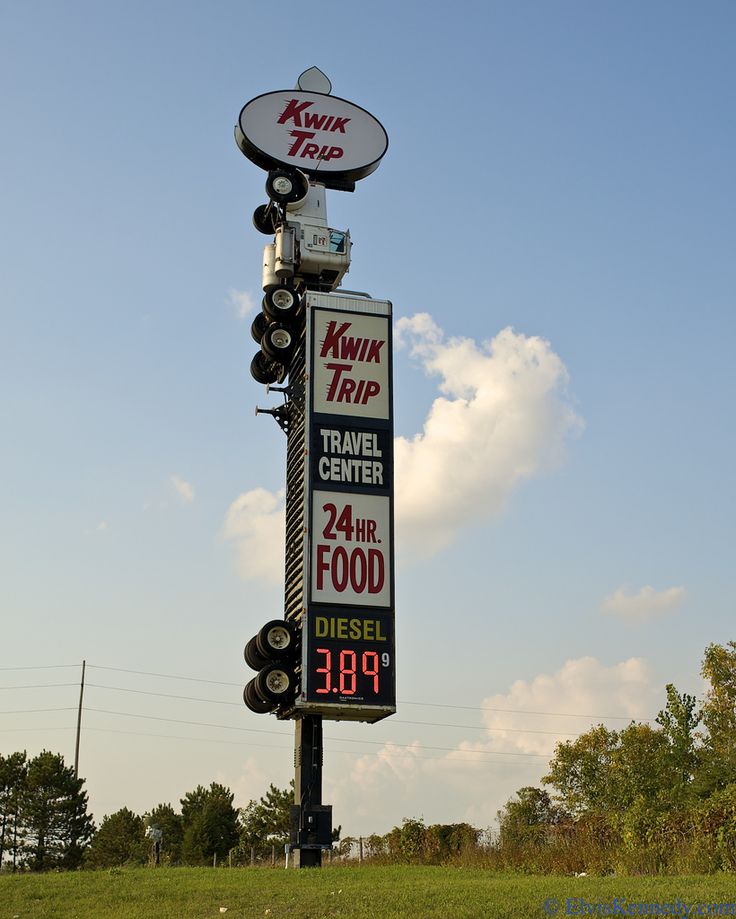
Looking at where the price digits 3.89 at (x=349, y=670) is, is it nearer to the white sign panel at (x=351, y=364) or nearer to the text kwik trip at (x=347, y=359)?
the white sign panel at (x=351, y=364)

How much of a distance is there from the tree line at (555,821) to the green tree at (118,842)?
11 cm

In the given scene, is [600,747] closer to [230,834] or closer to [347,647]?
[230,834]

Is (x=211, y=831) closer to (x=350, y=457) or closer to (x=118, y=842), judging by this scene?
(x=118, y=842)

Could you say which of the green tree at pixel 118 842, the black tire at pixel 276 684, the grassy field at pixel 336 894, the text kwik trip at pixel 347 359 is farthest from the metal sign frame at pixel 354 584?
the green tree at pixel 118 842

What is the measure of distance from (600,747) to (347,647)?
53665 millimetres

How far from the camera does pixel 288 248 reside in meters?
38.4

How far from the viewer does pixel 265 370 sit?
A: 38.1m

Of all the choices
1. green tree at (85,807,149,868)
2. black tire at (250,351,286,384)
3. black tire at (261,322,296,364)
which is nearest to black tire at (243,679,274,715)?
black tire at (250,351,286,384)

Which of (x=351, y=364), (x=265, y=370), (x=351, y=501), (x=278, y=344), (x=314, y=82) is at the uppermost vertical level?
(x=314, y=82)

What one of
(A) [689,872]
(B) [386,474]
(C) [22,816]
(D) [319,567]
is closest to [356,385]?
(B) [386,474]

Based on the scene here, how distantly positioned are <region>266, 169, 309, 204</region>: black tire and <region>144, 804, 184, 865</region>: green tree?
49842mm

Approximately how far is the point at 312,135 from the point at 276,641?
20.4 metres

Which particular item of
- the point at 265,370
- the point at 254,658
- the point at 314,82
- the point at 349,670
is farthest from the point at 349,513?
the point at 314,82

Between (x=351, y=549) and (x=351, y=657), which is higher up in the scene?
(x=351, y=549)
